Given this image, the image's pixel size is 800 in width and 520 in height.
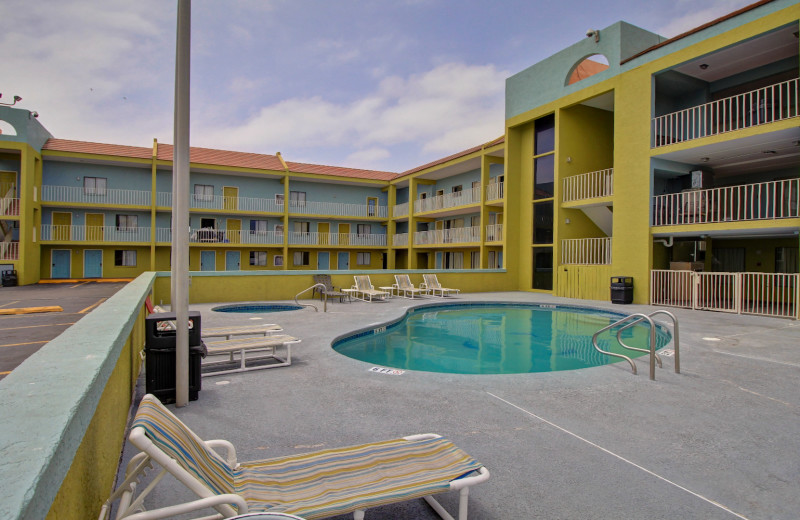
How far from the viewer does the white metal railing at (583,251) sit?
59.9ft

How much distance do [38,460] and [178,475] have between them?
0.81 meters

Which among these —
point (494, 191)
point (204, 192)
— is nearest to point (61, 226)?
point (204, 192)

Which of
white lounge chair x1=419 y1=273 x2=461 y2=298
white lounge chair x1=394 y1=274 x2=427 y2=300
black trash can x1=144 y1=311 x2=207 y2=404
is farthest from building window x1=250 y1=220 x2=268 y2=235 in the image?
black trash can x1=144 y1=311 x2=207 y2=404

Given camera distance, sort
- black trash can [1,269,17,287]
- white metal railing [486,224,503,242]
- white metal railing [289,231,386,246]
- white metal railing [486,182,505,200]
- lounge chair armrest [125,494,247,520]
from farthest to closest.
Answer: white metal railing [289,231,386,246], white metal railing [486,224,503,242], white metal railing [486,182,505,200], black trash can [1,269,17,287], lounge chair armrest [125,494,247,520]

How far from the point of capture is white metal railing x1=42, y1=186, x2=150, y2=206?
24438 mm

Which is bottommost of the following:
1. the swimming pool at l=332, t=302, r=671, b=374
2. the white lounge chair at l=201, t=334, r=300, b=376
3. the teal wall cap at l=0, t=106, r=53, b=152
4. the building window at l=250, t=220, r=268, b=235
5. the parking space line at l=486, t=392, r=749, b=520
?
the swimming pool at l=332, t=302, r=671, b=374

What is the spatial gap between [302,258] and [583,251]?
62.3ft

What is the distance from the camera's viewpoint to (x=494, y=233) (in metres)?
22.9

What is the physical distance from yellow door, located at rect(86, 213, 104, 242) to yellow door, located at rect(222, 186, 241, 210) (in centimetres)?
683

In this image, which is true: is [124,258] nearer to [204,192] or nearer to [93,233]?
[93,233]

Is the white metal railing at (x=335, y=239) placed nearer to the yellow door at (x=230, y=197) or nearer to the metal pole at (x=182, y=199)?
the yellow door at (x=230, y=197)

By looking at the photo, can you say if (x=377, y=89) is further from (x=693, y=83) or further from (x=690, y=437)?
(x=690, y=437)

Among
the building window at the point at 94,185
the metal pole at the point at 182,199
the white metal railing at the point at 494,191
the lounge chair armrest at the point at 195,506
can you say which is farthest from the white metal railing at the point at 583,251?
the building window at the point at 94,185

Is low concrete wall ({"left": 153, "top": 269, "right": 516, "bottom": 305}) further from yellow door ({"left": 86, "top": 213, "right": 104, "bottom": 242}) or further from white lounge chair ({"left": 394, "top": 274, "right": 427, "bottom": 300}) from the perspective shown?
yellow door ({"left": 86, "top": 213, "right": 104, "bottom": 242})
